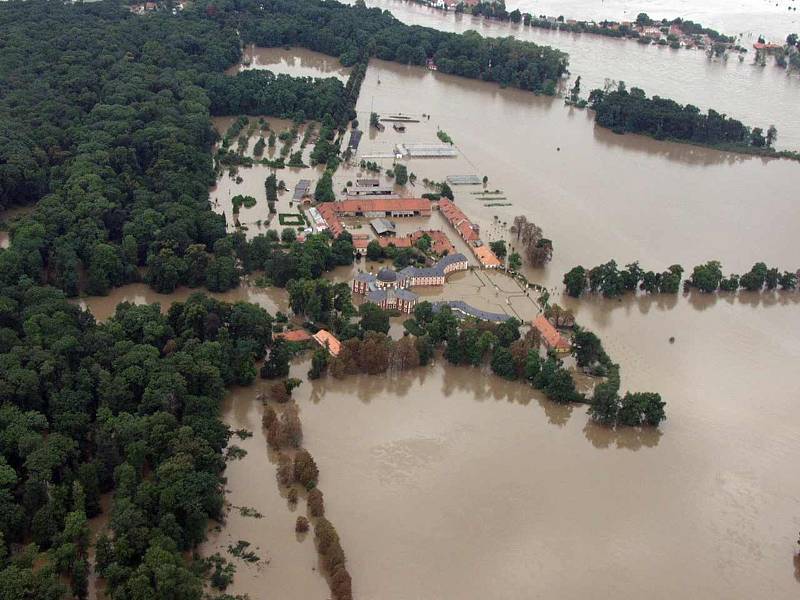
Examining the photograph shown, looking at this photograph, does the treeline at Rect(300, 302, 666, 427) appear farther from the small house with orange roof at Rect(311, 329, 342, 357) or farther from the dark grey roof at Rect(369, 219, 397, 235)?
the dark grey roof at Rect(369, 219, 397, 235)

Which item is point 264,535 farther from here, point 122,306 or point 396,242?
point 396,242

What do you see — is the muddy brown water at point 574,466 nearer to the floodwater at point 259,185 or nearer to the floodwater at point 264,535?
the floodwater at point 264,535

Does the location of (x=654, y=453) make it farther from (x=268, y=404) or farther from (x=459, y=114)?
(x=459, y=114)

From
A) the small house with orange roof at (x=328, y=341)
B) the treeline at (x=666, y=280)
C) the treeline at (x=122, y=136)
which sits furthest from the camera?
the treeline at (x=666, y=280)

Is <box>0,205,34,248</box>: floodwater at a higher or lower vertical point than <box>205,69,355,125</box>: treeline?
lower

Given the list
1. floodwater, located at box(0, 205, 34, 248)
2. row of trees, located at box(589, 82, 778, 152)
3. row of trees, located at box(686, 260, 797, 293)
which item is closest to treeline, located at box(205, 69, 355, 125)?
floodwater, located at box(0, 205, 34, 248)

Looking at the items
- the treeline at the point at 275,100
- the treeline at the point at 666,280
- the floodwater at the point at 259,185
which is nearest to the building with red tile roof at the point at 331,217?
the floodwater at the point at 259,185
